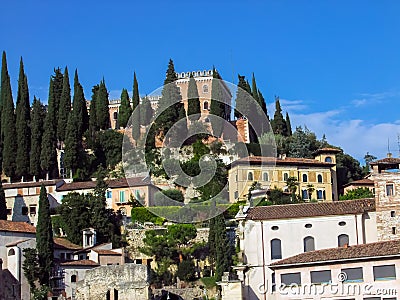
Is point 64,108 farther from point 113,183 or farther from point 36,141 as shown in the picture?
point 113,183

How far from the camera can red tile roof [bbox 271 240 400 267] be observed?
3478cm

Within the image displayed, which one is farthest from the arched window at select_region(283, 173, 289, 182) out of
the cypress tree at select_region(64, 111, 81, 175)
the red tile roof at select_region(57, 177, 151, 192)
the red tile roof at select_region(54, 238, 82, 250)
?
the cypress tree at select_region(64, 111, 81, 175)

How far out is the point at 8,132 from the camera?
6216cm

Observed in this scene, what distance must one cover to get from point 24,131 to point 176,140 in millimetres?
12264

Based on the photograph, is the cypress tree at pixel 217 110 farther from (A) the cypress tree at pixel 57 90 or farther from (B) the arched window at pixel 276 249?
(B) the arched window at pixel 276 249

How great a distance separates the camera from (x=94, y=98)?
70688 millimetres

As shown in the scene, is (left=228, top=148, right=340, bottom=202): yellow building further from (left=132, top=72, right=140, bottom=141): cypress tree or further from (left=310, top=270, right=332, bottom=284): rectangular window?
(left=310, top=270, right=332, bottom=284): rectangular window

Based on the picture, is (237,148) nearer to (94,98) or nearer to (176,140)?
(176,140)

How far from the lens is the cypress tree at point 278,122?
225 ft

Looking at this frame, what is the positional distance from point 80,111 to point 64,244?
1821 centimetres

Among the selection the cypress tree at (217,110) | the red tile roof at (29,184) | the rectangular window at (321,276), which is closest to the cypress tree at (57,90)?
the red tile roof at (29,184)

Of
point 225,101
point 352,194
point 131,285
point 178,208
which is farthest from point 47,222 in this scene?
point 225,101

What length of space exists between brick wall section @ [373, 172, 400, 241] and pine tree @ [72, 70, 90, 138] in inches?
1171

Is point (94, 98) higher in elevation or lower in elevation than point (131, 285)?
higher
